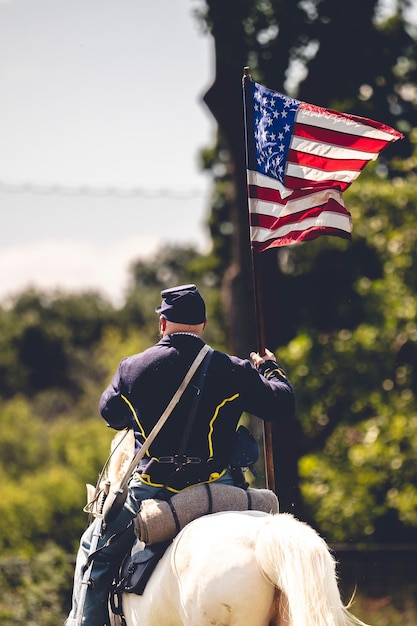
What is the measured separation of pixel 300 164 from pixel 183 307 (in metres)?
1.33

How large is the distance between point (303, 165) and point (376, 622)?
9471mm

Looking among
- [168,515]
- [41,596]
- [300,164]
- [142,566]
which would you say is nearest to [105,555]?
[142,566]

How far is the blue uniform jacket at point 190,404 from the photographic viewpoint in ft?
18.3

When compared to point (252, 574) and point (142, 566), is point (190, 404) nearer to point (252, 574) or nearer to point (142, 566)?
point (142, 566)

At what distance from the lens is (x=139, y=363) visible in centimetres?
566

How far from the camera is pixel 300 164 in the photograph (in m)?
6.47

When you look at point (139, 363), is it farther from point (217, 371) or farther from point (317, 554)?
point (317, 554)

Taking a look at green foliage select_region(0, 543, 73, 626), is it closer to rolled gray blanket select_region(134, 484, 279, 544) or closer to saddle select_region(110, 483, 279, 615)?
saddle select_region(110, 483, 279, 615)

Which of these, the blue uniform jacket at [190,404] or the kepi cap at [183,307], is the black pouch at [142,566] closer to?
the blue uniform jacket at [190,404]

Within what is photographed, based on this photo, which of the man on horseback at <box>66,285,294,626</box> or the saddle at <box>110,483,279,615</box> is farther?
the man on horseback at <box>66,285,294,626</box>

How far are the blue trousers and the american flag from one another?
160cm

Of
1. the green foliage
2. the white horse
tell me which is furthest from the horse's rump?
the green foliage

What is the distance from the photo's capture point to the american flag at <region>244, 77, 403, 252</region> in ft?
21.2

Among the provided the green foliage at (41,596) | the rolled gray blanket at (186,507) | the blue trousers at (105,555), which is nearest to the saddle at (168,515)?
the rolled gray blanket at (186,507)
